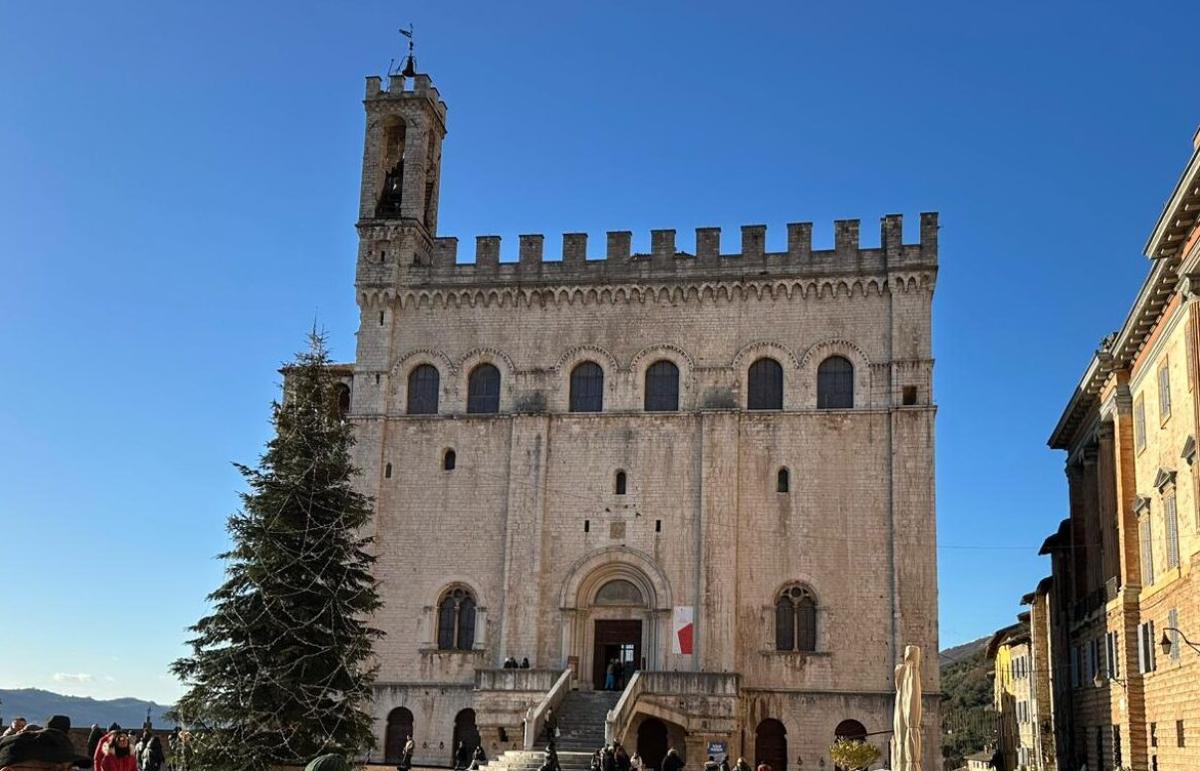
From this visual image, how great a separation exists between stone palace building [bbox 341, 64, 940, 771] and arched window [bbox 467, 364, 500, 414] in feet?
0.22

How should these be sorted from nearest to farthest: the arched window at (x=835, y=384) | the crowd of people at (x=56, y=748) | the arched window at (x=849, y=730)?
the crowd of people at (x=56, y=748), the arched window at (x=849, y=730), the arched window at (x=835, y=384)

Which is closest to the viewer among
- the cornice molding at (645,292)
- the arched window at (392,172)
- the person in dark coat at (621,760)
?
the person in dark coat at (621,760)

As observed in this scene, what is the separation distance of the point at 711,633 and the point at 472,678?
22.6 feet

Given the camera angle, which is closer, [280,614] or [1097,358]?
[280,614]

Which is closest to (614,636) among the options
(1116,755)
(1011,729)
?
(1116,755)

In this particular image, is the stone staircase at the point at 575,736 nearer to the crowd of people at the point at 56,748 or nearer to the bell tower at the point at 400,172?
the crowd of people at the point at 56,748

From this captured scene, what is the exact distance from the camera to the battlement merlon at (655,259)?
1484 inches

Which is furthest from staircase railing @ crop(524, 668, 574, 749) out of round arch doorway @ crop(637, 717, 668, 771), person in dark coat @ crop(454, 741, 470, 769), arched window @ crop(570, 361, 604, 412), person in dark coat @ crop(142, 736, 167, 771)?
person in dark coat @ crop(142, 736, 167, 771)

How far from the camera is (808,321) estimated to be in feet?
124

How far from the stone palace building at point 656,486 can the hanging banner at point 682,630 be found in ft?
0.23

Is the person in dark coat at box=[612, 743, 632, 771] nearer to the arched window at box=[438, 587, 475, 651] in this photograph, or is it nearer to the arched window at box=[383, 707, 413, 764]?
the arched window at box=[438, 587, 475, 651]

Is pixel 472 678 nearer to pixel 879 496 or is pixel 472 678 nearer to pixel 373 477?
pixel 373 477

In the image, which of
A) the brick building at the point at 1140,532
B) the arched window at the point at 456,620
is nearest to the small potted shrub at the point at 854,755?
the brick building at the point at 1140,532

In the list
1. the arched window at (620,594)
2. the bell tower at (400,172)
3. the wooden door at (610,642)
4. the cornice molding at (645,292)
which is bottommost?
the wooden door at (610,642)
